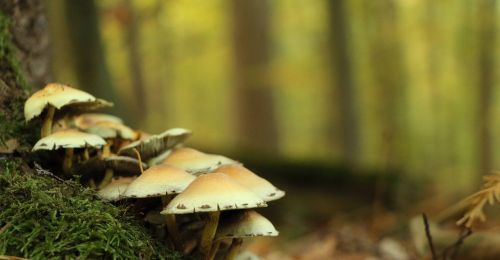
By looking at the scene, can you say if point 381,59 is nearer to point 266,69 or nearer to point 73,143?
point 266,69

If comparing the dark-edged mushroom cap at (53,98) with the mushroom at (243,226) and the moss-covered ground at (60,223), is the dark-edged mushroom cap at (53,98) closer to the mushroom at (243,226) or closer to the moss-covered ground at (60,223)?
the moss-covered ground at (60,223)

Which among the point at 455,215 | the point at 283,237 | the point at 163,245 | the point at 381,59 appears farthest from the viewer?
the point at 381,59

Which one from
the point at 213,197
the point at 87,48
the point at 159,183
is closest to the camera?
the point at 213,197

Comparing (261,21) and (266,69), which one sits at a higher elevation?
(261,21)

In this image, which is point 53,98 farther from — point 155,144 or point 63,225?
point 63,225

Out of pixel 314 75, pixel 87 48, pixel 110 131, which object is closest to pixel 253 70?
pixel 314 75

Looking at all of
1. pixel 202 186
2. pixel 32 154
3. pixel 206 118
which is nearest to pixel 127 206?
pixel 202 186

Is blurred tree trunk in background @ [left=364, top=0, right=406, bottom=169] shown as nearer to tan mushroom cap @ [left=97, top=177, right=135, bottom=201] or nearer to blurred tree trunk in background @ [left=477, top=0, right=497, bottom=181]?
blurred tree trunk in background @ [left=477, top=0, right=497, bottom=181]
